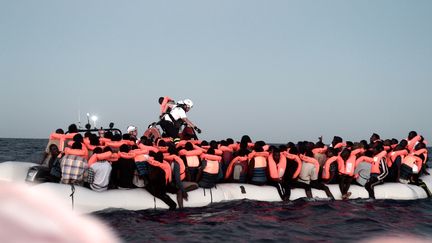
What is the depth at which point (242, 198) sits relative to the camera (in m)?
13.4

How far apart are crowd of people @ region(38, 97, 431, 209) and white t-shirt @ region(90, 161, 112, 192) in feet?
0.09

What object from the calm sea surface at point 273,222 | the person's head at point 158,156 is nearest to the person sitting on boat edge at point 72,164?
the calm sea surface at point 273,222

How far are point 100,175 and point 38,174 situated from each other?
1784 mm

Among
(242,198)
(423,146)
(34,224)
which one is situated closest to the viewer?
(34,224)

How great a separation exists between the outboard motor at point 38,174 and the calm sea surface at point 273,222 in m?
2.03

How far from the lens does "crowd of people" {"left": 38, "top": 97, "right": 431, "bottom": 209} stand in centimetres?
1155

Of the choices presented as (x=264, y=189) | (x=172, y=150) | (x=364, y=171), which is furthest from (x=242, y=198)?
(x=364, y=171)

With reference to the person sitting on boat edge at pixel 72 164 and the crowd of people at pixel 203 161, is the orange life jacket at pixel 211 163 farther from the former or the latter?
the person sitting on boat edge at pixel 72 164

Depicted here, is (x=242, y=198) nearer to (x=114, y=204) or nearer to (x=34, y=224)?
(x=114, y=204)

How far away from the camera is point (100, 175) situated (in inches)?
447

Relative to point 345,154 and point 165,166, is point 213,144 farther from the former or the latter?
point 345,154

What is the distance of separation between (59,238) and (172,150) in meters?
11.6

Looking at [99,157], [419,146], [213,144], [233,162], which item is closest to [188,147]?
[213,144]

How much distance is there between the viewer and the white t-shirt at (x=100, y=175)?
11.3 metres
